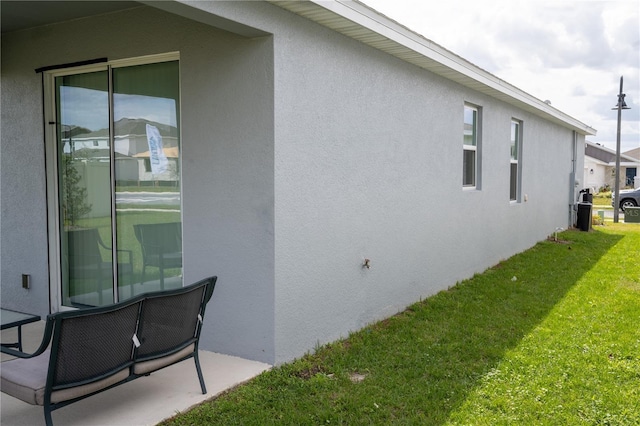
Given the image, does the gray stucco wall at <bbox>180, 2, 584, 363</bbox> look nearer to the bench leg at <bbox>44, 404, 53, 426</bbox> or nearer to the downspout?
the bench leg at <bbox>44, 404, 53, 426</bbox>

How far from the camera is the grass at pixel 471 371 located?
3814 mm

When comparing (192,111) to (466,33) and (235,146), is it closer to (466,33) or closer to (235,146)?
(235,146)

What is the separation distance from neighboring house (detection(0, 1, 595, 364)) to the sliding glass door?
2 centimetres

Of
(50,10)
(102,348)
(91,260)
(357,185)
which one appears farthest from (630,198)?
(102,348)

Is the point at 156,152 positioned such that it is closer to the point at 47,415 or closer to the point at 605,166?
the point at 47,415

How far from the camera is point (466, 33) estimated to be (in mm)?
11344

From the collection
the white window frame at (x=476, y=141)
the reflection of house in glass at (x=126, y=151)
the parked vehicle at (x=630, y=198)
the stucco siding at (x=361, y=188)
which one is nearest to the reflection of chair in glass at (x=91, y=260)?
the reflection of house in glass at (x=126, y=151)

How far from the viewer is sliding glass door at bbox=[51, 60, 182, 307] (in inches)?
205

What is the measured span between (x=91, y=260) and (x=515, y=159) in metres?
8.45

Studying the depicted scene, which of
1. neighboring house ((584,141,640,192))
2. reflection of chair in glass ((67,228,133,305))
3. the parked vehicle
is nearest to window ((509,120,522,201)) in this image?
reflection of chair in glass ((67,228,133,305))

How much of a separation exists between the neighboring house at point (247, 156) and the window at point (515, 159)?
395cm

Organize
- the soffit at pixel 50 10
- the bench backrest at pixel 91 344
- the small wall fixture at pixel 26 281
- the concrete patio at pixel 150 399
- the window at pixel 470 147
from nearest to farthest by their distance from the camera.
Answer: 1. the bench backrest at pixel 91 344
2. the concrete patio at pixel 150 399
3. the soffit at pixel 50 10
4. the small wall fixture at pixel 26 281
5. the window at pixel 470 147

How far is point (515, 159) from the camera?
11234 mm

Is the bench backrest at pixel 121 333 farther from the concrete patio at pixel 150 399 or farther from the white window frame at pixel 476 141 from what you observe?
the white window frame at pixel 476 141
